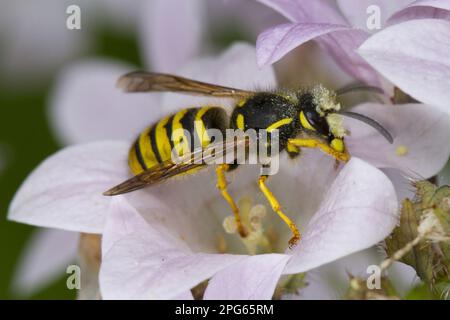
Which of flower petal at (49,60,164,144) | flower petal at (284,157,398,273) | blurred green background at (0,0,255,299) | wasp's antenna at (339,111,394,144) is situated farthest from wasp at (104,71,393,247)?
blurred green background at (0,0,255,299)

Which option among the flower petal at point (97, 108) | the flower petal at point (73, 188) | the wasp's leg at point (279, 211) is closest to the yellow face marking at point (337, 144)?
the wasp's leg at point (279, 211)

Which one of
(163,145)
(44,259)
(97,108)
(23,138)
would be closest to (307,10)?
(163,145)

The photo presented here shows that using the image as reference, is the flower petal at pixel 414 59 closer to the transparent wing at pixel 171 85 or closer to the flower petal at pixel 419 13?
the flower petal at pixel 419 13

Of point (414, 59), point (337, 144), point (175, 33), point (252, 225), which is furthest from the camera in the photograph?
point (175, 33)

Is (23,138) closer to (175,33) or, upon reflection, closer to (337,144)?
(175,33)

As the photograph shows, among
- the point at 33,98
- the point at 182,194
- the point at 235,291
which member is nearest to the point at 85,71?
the point at 33,98
